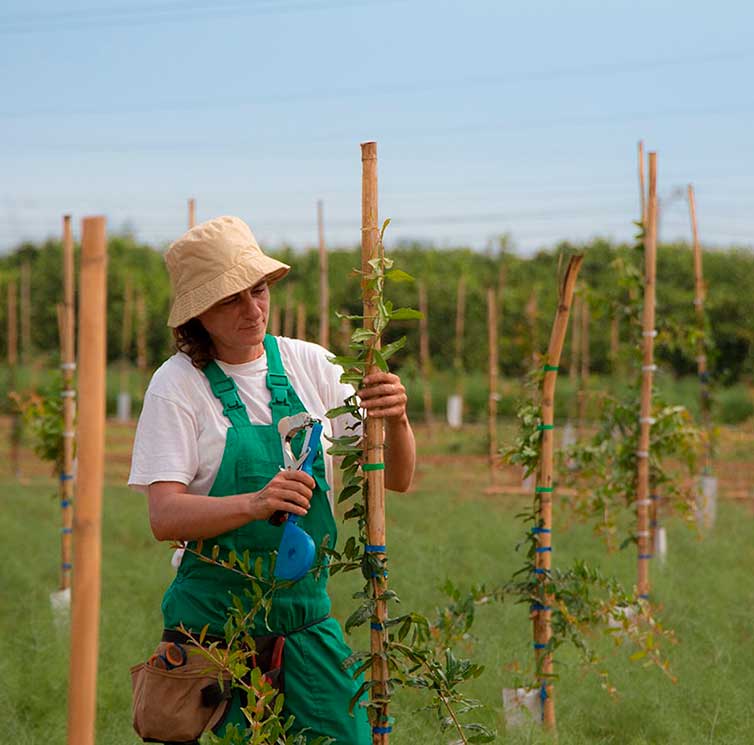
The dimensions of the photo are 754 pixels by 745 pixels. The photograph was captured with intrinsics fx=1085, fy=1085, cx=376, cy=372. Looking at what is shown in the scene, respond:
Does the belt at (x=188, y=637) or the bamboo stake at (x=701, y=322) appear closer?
the belt at (x=188, y=637)

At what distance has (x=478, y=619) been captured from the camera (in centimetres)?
548

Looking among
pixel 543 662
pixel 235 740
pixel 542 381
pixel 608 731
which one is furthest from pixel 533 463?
pixel 235 740

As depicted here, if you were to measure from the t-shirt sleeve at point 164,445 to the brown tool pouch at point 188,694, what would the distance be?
1.37ft

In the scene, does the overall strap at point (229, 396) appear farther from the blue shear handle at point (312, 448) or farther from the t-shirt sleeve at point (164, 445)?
the blue shear handle at point (312, 448)

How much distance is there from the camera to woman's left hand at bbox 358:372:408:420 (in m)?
2.33

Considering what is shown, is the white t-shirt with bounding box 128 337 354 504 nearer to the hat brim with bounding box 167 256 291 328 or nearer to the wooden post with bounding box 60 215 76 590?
the hat brim with bounding box 167 256 291 328

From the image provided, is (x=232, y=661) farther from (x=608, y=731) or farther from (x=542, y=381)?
(x=608, y=731)

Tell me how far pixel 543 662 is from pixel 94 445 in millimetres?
2557

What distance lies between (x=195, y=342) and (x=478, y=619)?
334 centimetres

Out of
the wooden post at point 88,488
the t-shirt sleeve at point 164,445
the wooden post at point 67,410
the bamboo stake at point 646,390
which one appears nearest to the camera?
the wooden post at point 88,488

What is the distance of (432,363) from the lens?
70.8 ft

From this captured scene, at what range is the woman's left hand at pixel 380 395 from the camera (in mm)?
2332

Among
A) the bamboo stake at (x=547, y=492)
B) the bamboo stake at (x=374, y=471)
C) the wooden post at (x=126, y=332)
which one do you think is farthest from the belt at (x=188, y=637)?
the wooden post at (x=126, y=332)

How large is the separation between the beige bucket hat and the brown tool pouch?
792 millimetres
